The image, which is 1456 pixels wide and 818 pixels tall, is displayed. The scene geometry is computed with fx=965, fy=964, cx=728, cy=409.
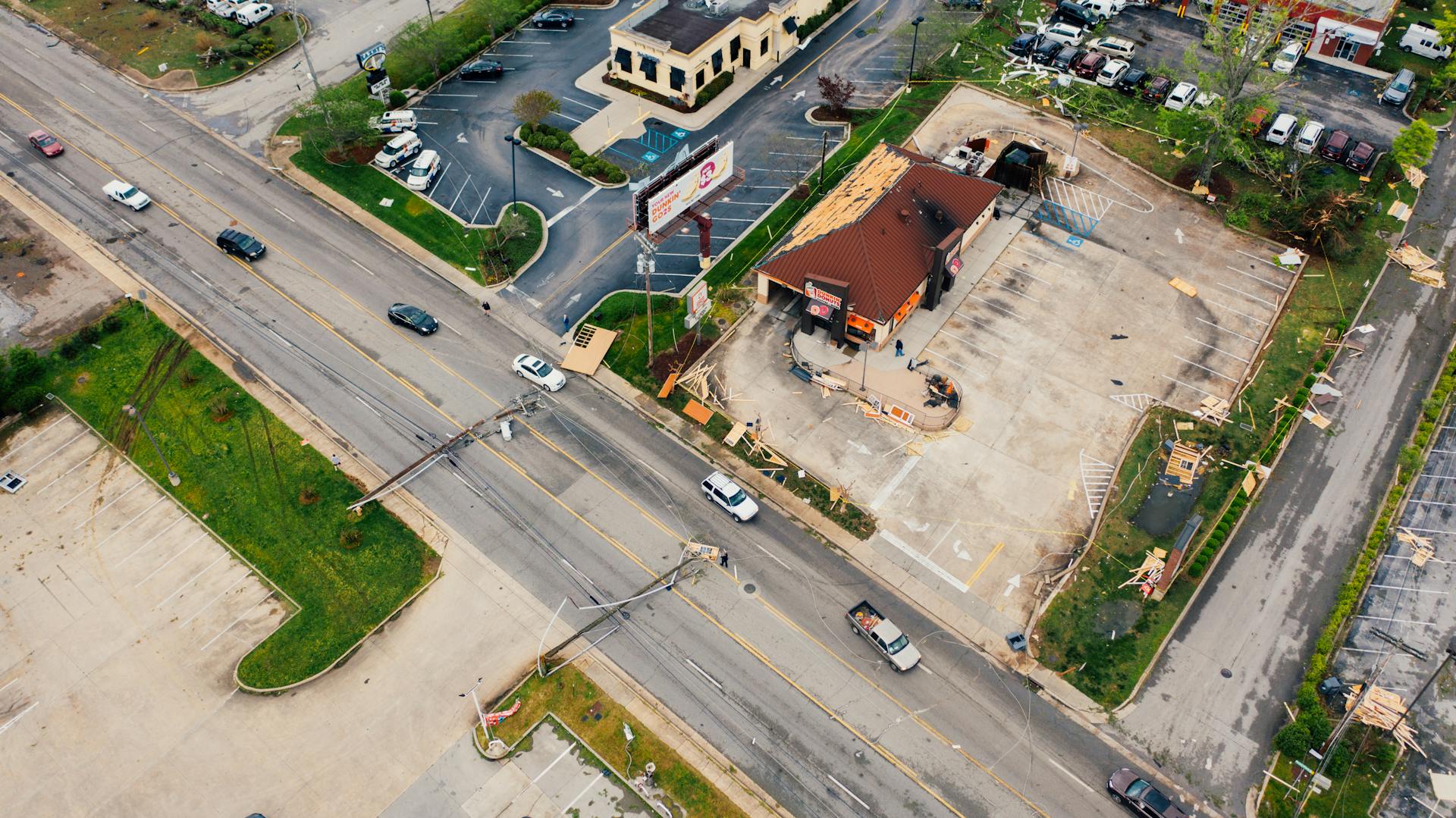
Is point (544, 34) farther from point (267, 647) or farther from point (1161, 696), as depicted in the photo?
point (1161, 696)

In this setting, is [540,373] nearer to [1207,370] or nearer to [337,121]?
[337,121]

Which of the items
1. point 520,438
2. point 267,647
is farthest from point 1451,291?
point 267,647

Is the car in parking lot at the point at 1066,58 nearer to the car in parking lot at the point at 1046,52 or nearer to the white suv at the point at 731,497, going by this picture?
the car in parking lot at the point at 1046,52

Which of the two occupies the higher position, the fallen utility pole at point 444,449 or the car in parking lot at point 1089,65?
the car in parking lot at point 1089,65

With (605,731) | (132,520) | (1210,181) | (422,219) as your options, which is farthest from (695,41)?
(605,731)

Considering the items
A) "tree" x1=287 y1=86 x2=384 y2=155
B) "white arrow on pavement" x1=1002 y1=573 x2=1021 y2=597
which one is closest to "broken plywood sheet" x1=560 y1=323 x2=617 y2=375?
"tree" x1=287 y1=86 x2=384 y2=155

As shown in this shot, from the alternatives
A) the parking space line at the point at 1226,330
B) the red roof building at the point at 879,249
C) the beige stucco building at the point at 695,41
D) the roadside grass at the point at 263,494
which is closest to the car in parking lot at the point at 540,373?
the roadside grass at the point at 263,494
